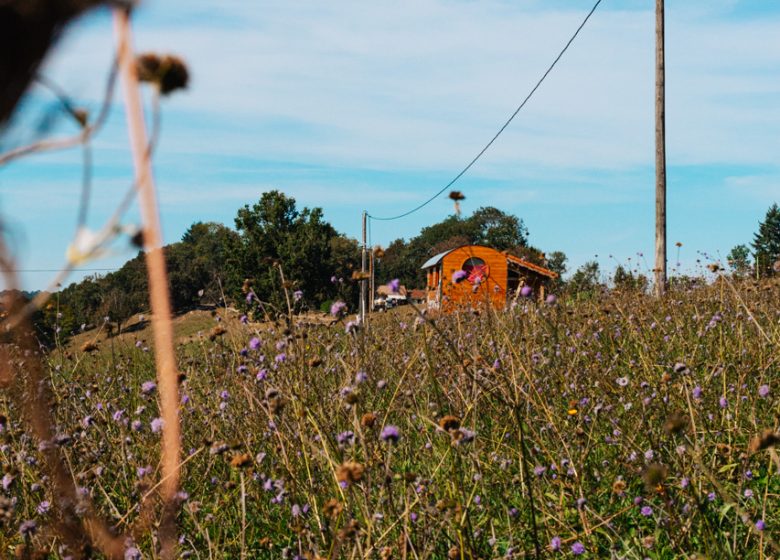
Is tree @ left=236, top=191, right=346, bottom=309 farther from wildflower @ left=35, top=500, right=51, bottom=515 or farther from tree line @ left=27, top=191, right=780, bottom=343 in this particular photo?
wildflower @ left=35, top=500, right=51, bottom=515

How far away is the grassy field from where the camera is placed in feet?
7.46

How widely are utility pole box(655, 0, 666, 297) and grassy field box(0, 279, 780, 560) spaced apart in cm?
695

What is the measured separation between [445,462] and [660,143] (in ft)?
32.7

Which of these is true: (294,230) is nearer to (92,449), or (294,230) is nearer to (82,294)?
(82,294)

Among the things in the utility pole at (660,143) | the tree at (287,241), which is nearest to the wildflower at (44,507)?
the utility pole at (660,143)

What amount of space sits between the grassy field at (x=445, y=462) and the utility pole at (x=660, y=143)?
6946 mm

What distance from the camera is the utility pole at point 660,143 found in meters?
11.6

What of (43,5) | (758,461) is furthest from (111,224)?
(758,461)

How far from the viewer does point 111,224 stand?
88 centimetres

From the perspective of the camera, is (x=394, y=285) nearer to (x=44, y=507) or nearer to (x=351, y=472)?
(x=351, y=472)

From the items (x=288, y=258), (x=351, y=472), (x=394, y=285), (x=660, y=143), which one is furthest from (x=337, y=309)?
(x=288, y=258)

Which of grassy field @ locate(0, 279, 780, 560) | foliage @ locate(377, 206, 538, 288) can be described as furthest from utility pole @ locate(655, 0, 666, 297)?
foliage @ locate(377, 206, 538, 288)

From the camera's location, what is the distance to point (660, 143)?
12000 mm

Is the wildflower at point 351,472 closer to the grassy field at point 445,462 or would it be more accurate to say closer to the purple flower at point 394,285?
the grassy field at point 445,462
